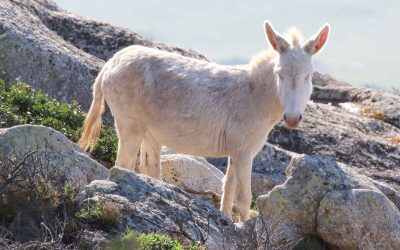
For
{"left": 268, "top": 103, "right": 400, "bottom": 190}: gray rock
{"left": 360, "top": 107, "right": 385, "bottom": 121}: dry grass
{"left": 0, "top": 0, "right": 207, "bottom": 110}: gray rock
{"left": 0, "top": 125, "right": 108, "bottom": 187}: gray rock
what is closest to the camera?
{"left": 0, "top": 125, "right": 108, "bottom": 187}: gray rock

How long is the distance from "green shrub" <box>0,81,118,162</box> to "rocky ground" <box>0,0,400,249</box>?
999mm

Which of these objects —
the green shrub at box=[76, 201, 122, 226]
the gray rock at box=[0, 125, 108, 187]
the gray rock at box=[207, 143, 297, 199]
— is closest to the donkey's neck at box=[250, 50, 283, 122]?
the gray rock at box=[207, 143, 297, 199]

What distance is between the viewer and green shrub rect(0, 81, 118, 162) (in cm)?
1333

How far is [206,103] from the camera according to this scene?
12.0 metres

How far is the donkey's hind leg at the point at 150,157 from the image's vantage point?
12.4 metres

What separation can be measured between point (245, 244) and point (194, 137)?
154 inches

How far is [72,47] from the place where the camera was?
53.7 feet

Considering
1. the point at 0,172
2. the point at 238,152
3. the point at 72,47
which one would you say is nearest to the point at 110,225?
the point at 0,172

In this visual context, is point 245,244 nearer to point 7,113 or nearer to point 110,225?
point 110,225

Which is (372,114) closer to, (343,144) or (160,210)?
(343,144)

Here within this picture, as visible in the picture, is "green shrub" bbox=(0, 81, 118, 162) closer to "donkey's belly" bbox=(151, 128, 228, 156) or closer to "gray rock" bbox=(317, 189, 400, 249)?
"donkey's belly" bbox=(151, 128, 228, 156)

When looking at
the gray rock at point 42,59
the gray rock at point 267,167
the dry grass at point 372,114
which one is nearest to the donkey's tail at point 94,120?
the gray rock at point 42,59

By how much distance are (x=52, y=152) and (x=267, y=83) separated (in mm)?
3577

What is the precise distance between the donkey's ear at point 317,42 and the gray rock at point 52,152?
3.31m
